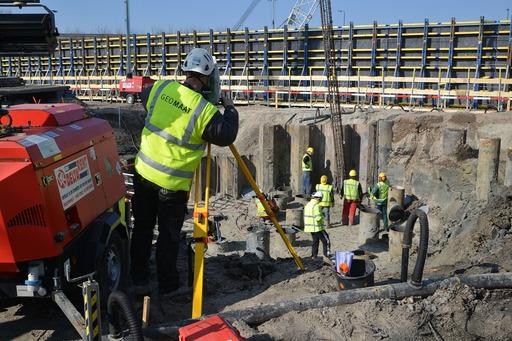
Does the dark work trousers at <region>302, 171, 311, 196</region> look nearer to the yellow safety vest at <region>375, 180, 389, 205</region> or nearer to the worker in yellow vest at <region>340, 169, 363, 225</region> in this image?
the worker in yellow vest at <region>340, 169, 363, 225</region>

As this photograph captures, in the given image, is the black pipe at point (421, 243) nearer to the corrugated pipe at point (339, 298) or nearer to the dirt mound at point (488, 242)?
the corrugated pipe at point (339, 298)

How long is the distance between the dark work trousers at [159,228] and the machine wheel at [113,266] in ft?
0.48

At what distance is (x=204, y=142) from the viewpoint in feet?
15.2

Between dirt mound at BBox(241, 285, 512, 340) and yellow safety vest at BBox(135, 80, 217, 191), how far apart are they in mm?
1556

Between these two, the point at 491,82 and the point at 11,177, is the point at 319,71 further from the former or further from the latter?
the point at 11,177

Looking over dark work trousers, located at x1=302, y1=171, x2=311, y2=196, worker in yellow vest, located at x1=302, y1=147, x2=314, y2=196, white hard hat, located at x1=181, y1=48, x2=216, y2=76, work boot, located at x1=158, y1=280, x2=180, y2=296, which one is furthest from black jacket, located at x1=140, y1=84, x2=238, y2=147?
dark work trousers, located at x1=302, y1=171, x2=311, y2=196

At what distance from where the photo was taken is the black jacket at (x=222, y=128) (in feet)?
14.6

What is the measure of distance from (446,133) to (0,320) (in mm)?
11962

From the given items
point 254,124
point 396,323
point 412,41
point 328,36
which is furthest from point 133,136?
point 396,323

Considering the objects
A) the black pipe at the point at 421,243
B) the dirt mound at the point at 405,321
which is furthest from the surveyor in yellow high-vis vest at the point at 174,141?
the black pipe at the point at 421,243

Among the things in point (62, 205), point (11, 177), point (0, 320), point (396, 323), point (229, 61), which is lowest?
point (0, 320)

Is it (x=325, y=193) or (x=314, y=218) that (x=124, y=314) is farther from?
(x=325, y=193)

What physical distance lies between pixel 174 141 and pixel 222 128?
1.54ft

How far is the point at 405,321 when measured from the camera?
392 cm
